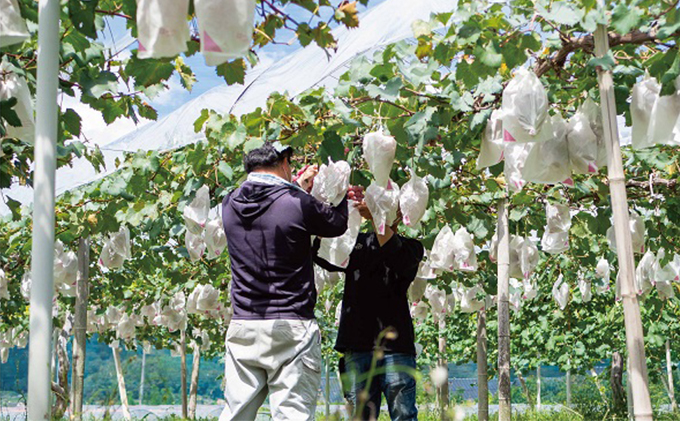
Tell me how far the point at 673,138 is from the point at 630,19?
38cm

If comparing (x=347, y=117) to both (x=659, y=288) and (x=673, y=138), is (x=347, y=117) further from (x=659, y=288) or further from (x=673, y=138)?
(x=659, y=288)

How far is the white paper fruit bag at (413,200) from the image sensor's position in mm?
3377

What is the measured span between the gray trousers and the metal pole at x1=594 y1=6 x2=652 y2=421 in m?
0.88

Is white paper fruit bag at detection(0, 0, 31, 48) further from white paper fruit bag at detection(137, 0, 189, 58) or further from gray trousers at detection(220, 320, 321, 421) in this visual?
gray trousers at detection(220, 320, 321, 421)

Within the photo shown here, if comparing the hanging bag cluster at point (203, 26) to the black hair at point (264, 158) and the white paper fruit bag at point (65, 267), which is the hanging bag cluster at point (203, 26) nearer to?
the black hair at point (264, 158)

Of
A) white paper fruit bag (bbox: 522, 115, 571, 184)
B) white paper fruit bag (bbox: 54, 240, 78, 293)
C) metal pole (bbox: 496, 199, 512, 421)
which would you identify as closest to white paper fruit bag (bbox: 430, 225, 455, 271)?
metal pole (bbox: 496, 199, 512, 421)

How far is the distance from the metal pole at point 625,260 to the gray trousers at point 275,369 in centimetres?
88

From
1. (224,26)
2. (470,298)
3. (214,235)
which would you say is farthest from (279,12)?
(470,298)

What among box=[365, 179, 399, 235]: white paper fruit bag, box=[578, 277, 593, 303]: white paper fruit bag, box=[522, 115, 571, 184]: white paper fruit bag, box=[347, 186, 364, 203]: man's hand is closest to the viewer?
box=[522, 115, 571, 184]: white paper fruit bag

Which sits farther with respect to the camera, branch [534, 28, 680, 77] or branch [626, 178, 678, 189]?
branch [626, 178, 678, 189]

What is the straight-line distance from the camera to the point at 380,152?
9.80 feet

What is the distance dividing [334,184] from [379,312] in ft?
1.80

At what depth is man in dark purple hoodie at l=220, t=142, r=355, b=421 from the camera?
244cm

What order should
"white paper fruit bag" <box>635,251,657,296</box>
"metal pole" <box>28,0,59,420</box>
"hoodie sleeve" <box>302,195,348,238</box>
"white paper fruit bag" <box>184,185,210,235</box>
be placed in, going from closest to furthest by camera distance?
"metal pole" <box>28,0,59,420</box>, "hoodie sleeve" <box>302,195,348,238</box>, "white paper fruit bag" <box>184,185,210,235</box>, "white paper fruit bag" <box>635,251,657,296</box>
